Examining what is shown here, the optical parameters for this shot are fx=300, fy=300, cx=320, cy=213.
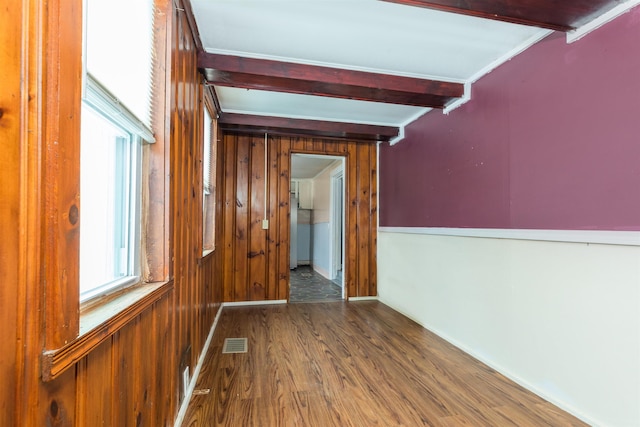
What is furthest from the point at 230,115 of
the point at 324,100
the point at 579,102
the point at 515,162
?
the point at 579,102

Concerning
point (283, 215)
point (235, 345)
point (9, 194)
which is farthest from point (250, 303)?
point (9, 194)

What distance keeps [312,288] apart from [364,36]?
11.6 feet

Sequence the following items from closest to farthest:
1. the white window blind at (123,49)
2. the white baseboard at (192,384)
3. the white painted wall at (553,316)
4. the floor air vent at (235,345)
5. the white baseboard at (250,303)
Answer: the white window blind at (123,49) → the white painted wall at (553,316) → the white baseboard at (192,384) → the floor air vent at (235,345) → the white baseboard at (250,303)

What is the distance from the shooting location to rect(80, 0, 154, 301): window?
845 mm

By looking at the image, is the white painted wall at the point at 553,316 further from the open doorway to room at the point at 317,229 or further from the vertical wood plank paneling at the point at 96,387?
the vertical wood plank paneling at the point at 96,387

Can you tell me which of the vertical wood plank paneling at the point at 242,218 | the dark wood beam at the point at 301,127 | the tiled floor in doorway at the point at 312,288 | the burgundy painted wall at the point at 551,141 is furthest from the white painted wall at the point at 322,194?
the burgundy painted wall at the point at 551,141

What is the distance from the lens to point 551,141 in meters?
1.76

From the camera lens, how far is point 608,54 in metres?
1.49

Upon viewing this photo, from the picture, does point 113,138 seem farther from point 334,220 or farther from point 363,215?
point 334,220

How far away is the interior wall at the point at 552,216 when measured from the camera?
1.41 m

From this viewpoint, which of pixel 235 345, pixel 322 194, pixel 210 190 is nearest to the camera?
pixel 235 345

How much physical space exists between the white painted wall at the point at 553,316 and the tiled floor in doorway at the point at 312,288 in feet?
5.56

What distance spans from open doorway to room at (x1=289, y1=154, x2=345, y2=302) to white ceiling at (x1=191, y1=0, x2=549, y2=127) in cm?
190

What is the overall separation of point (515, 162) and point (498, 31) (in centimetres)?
82
